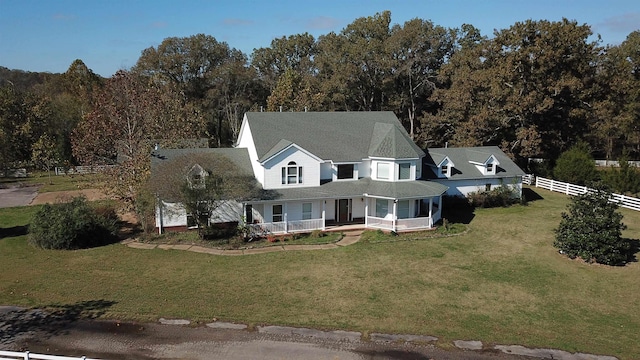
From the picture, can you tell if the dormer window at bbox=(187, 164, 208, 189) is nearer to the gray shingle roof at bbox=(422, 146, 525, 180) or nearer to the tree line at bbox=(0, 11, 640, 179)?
the tree line at bbox=(0, 11, 640, 179)

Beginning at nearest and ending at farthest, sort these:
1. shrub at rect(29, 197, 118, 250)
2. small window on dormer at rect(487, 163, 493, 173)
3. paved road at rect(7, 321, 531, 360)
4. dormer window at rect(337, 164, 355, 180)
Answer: paved road at rect(7, 321, 531, 360), shrub at rect(29, 197, 118, 250), dormer window at rect(337, 164, 355, 180), small window on dormer at rect(487, 163, 493, 173)

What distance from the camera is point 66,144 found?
61.5 m

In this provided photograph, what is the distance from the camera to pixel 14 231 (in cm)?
3177

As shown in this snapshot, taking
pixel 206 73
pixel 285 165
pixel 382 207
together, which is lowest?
pixel 382 207

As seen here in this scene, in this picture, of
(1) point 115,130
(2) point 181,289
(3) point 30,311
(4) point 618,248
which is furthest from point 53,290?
(4) point 618,248

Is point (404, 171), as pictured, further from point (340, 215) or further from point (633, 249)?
point (633, 249)

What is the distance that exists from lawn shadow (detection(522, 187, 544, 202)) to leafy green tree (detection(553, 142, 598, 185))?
12.5 ft

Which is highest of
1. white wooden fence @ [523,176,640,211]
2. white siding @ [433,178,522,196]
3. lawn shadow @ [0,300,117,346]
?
white siding @ [433,178,522,196]

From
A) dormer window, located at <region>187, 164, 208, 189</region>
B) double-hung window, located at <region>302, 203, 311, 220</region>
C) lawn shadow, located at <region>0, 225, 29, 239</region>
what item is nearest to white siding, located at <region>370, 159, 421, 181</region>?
double-hung window, located at <region>302, 203, 311, 220</region>

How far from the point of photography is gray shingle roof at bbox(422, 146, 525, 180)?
37688mm

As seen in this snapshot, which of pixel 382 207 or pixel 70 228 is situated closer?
pixel 70 228

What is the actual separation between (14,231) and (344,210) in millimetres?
24024

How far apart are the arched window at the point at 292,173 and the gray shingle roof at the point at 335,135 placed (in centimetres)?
148

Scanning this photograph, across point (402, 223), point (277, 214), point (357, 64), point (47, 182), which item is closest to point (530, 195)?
point (402, 223)
